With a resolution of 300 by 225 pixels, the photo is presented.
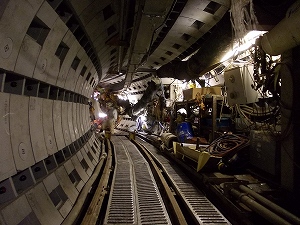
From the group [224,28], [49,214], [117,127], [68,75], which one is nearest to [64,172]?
[49,214]

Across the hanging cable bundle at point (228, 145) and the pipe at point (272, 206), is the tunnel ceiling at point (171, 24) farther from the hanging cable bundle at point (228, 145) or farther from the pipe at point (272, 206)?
the pipe at point (272, 206)

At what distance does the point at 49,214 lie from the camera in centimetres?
331

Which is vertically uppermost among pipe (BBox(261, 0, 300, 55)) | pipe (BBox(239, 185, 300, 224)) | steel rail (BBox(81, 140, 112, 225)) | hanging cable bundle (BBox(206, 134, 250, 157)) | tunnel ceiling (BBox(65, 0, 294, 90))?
tunnel ceiling (BBox(65, 0, 294, 90))

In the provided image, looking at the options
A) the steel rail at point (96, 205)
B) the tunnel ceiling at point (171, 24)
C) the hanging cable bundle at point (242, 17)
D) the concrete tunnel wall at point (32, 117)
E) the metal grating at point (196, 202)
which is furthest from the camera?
the tunnel ceiling at point (171, 24)

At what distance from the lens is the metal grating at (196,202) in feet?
13.0

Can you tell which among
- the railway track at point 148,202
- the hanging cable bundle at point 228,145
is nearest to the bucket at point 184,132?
the railway track at point 148,202

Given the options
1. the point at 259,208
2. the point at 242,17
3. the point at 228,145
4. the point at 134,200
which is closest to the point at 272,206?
the point at 259,208

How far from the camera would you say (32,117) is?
3.66 m

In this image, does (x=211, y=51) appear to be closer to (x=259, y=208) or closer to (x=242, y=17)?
(x=242, y=17)

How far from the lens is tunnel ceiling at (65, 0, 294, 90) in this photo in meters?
4.59

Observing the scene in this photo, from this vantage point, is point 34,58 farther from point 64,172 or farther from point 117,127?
point 117,127

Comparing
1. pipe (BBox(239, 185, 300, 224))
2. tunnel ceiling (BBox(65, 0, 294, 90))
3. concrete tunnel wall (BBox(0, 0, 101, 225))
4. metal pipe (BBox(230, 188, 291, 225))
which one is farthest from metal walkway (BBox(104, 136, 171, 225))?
tunnel ceiling (BBox(65, 0, 294, 90))

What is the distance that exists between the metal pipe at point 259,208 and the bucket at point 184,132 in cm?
543

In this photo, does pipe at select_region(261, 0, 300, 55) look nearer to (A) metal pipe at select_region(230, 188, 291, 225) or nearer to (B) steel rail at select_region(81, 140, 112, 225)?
(A) metal pipe at select_region(230, 188, 291, 225)
